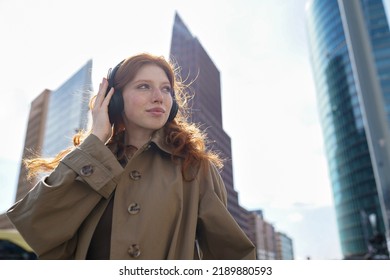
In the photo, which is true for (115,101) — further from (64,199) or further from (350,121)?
(350,121)

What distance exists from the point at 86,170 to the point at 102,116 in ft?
0.80

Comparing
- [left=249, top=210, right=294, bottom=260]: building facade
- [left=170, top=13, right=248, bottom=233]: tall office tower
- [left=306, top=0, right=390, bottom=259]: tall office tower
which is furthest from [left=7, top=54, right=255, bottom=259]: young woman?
[left=306, top=0, right=390, bottom=259]: tall office tower

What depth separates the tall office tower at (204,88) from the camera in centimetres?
263

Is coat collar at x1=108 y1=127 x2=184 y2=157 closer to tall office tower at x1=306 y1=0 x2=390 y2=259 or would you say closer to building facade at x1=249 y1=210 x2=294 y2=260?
building facade at x1=249 y1=210 x2=294 y2=260

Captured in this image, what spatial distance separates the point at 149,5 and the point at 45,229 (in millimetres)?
2484

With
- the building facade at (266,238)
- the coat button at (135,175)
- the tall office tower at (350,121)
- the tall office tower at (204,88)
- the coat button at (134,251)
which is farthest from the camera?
the building facade at (266,238)

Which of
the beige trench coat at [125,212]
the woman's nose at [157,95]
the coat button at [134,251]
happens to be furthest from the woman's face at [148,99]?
the coat button at [134,251]

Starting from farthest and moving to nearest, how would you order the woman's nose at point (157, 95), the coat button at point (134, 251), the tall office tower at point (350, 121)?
the tall office tower at point (350, 121) < the woman's nose at point (157, 95) < the coat button at point (134, 251)

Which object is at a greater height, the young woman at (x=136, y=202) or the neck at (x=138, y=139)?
the neck at (x=138, y=139)

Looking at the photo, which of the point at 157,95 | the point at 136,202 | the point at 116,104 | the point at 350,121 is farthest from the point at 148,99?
the point at 350,121

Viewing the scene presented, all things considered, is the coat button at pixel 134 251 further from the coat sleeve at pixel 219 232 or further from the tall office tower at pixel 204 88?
the tall office tower at pixel 204 88

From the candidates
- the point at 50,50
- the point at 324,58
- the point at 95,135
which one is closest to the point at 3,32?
the point at 50,50

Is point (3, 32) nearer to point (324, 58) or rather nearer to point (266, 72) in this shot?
point (266, 72)

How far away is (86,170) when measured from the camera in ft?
3.71
